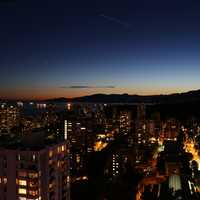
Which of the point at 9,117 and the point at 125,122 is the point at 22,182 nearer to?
the point at 125,122

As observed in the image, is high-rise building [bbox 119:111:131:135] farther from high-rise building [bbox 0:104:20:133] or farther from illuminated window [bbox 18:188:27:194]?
illuminated window [bbox 18:188:27:194]

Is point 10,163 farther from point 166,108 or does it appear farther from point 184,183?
point 166,108

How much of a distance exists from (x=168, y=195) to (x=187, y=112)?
15808 millimetres

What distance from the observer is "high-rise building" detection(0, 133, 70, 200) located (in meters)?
5.53

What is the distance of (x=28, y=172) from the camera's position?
552cm

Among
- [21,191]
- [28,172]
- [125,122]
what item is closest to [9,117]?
[125,122]

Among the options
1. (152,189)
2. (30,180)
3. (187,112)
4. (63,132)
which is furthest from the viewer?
(187,112)

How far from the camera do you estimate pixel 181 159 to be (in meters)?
12.3

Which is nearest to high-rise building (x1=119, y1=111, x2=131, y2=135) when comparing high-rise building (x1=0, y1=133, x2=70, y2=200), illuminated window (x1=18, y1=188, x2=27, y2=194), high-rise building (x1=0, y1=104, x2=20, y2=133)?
high-rise building (x1=0, y1=104, x2=20, y2=133)

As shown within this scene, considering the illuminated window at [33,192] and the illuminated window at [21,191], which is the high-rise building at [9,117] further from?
the illuminated window at [33,192]

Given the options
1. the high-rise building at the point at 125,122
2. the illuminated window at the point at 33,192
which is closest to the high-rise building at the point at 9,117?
the high-rise building at the point at 125,122

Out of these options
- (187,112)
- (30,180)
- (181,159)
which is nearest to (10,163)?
(30,180)

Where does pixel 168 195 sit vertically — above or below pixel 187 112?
below

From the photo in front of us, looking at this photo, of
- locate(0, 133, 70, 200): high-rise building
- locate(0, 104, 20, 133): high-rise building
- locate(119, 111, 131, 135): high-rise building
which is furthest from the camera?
locate(0, 104, 20, 133): high-rise building
